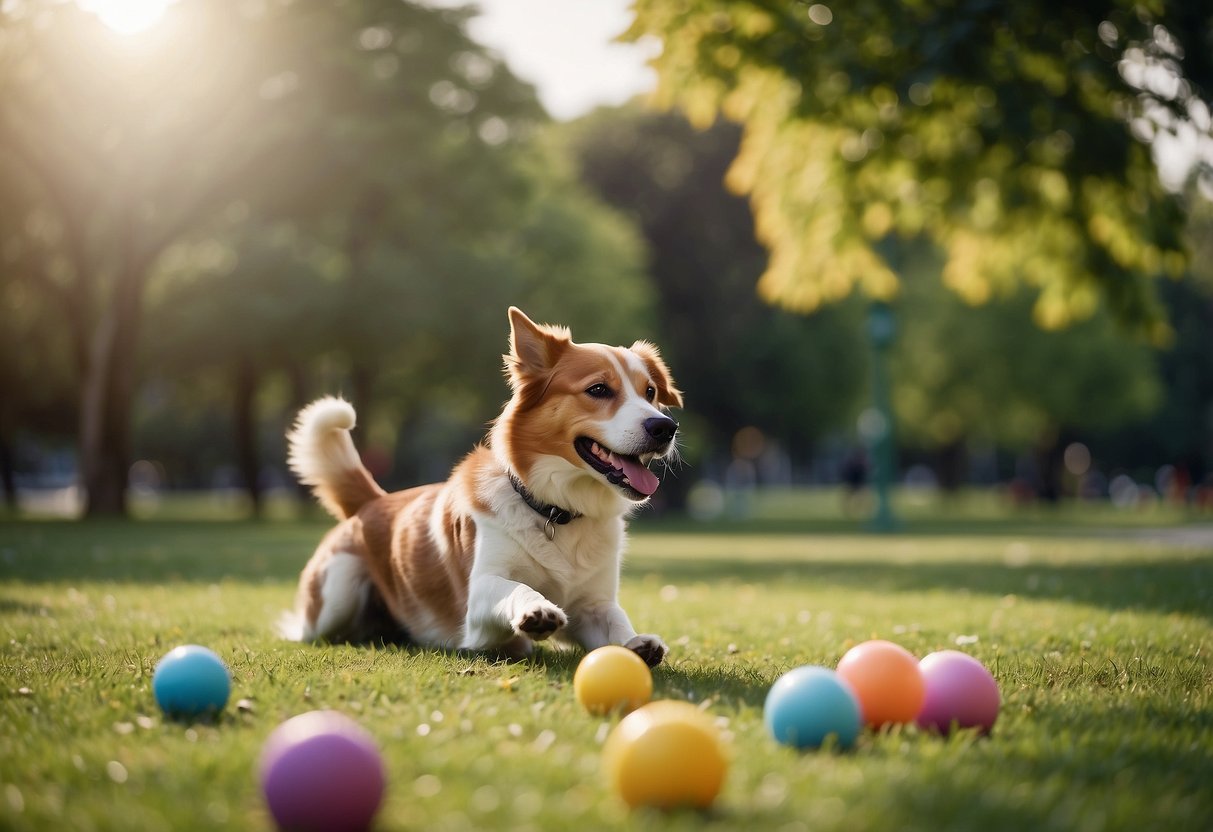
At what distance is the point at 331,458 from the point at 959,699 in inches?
180

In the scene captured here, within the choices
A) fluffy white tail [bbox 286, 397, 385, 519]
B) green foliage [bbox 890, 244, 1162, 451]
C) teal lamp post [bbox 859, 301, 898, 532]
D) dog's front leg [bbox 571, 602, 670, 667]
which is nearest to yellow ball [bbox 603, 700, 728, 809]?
dog's front leg [bbox 571, 602, 670, 667]

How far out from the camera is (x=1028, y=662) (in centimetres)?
593

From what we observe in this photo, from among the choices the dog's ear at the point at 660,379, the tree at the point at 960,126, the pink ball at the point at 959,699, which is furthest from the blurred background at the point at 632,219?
the pink ball at the point at 959,699

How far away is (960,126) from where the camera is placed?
46.8ft

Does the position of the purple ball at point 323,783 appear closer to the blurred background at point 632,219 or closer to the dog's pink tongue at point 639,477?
the dog's pink tongue at point 639,477

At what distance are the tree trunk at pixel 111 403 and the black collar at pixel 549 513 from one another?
2243 cm

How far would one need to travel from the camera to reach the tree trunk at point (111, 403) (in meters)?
25.4

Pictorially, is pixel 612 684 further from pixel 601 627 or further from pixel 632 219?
pixel 632 219

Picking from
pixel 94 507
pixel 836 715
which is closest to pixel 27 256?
pixel 94 507

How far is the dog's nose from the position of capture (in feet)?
18.2

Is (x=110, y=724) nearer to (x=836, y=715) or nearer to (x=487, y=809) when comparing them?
(x=487, y=809)

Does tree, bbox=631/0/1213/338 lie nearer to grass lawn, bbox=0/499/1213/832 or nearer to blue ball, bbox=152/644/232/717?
grass lawn, bbox=0/499/1213/832

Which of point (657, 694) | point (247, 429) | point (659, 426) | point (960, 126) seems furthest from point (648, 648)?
point (247, 429)

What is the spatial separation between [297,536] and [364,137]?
9921 mm
